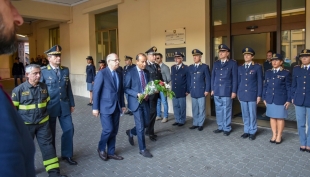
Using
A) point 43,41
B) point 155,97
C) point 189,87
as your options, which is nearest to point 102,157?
point 155,97

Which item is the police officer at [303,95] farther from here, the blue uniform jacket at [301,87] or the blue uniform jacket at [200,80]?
the blue uniform jacket at [200,80]

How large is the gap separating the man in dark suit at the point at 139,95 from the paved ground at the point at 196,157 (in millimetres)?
414

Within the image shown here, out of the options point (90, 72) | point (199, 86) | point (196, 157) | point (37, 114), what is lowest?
point (196, 157)

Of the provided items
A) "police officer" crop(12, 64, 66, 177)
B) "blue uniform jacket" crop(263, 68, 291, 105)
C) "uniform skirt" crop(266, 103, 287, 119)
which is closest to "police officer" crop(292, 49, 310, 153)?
"blue uniform jacket" crop(263, 68, 291, 105)

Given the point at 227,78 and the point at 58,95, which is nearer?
the point at 58,95

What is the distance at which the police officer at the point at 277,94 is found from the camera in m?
5.39

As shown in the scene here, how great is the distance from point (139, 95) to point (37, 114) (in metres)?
1.74

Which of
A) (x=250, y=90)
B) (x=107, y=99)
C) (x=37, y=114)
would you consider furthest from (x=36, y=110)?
(x=250, y=90)

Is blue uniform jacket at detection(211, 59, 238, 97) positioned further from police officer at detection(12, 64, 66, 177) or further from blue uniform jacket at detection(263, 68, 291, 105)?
police officer at detection(12, 64, 66, 177)

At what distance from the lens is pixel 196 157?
4.90 m

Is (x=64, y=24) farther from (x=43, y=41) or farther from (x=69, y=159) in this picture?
(x=69, y=159)

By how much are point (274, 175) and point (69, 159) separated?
3.36m

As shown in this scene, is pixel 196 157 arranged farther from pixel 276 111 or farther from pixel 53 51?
pixel 53 51

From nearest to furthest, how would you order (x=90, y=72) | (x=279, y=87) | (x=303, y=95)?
1. (x=303, y=95)
2. (x=279, y=87)
3. (x=90, y=72)
